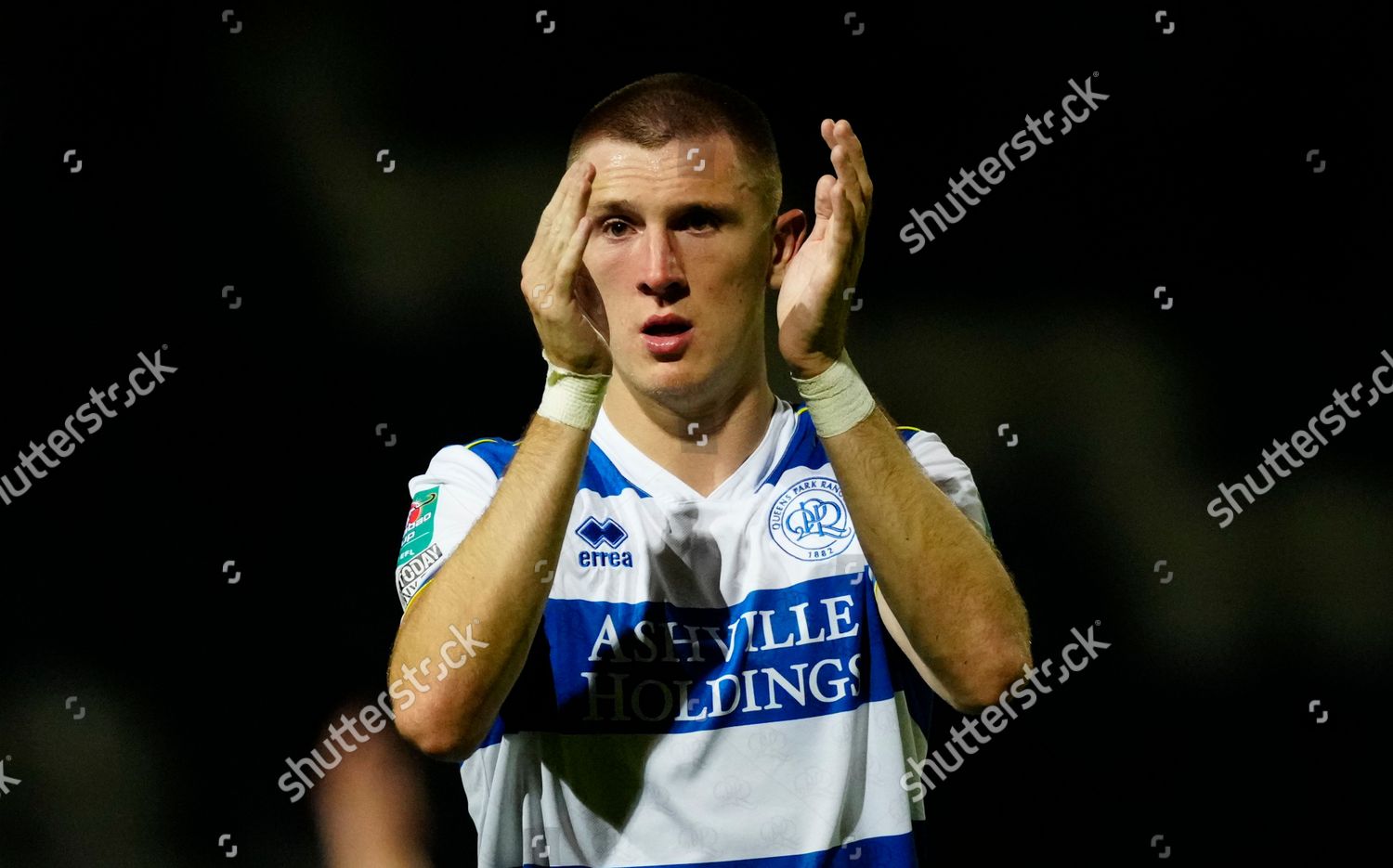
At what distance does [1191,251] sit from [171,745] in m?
2.40

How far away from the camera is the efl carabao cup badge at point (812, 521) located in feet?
6.78

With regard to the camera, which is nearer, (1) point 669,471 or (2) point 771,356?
(1) point 669,471

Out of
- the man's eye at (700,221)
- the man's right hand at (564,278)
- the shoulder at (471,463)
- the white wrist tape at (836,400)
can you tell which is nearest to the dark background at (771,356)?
the shoulder at (471,463)

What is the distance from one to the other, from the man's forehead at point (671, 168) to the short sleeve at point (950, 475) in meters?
0.50

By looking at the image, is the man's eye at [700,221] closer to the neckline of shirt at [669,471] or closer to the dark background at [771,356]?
the neckline of shirt at [669,471]

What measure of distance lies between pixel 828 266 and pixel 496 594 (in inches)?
24.5

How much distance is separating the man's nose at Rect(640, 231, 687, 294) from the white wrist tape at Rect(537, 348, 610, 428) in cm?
26

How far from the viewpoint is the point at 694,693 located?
199 cm

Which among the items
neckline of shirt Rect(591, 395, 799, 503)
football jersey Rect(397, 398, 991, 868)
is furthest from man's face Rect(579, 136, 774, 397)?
football jersey Rect(397, 398, 991, 868)

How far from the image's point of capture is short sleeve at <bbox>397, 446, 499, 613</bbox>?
1972mm

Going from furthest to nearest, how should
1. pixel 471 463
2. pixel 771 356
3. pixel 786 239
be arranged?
pixel 771 356 → pixel 786 239 → pixel 471 463

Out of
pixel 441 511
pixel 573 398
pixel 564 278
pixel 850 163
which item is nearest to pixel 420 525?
pixel 441 511

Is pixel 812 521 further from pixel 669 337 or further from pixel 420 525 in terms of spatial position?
pixel 420 525

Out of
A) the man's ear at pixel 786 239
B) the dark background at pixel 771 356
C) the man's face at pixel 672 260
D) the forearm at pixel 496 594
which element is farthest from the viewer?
the dark background at pixel 771 356
